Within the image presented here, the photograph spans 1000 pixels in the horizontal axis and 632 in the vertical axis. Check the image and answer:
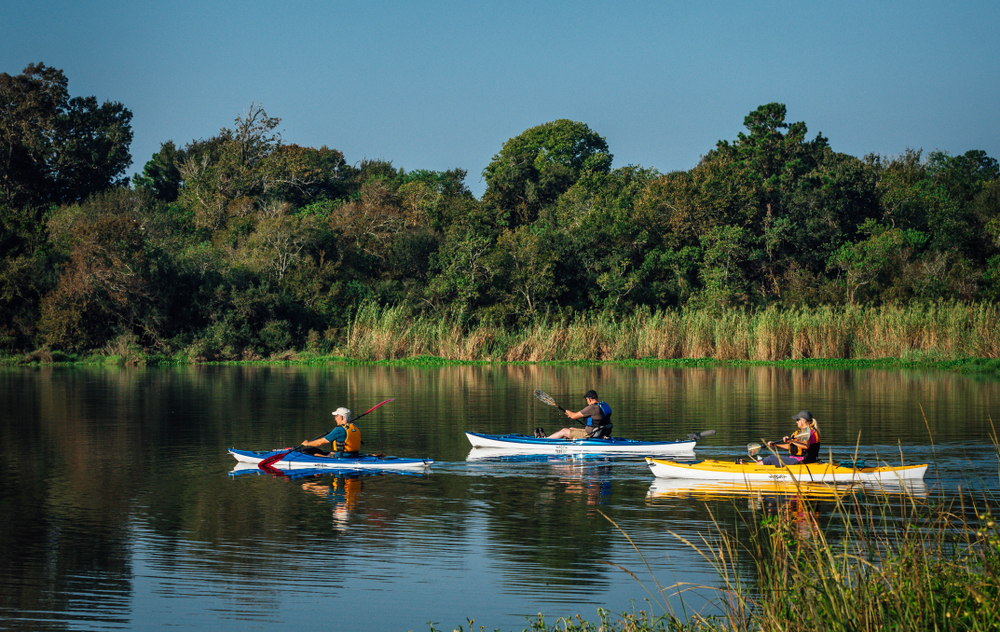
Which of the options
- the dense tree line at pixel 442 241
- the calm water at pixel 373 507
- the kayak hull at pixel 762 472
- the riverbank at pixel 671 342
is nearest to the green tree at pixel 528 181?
the dense tree line at pixel 442 241

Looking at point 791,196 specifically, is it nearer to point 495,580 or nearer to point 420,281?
point 420,281

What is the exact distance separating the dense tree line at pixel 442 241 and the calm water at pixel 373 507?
65.5ft

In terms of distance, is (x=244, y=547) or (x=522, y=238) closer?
(x=244, y=547)

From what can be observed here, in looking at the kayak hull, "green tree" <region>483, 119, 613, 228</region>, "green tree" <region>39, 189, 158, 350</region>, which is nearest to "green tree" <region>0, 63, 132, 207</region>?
"green tree" <region>39, 189, 158, 350</region>

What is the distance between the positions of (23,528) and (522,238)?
39.6 meters

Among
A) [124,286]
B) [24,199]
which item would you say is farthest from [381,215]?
[24,199]

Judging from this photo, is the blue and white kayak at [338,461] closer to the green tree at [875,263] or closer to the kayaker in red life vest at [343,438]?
the kayaker in red life vest at [343,438]

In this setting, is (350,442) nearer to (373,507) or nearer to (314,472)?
(314,472)

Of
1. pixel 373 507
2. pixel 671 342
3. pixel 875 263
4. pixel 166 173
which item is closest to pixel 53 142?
pixel 166 173

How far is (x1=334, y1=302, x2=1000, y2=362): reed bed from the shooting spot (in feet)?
122

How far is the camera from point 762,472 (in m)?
13.6

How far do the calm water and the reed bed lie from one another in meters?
10.2

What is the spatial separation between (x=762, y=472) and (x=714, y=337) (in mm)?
27856

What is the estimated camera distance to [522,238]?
50.1m
